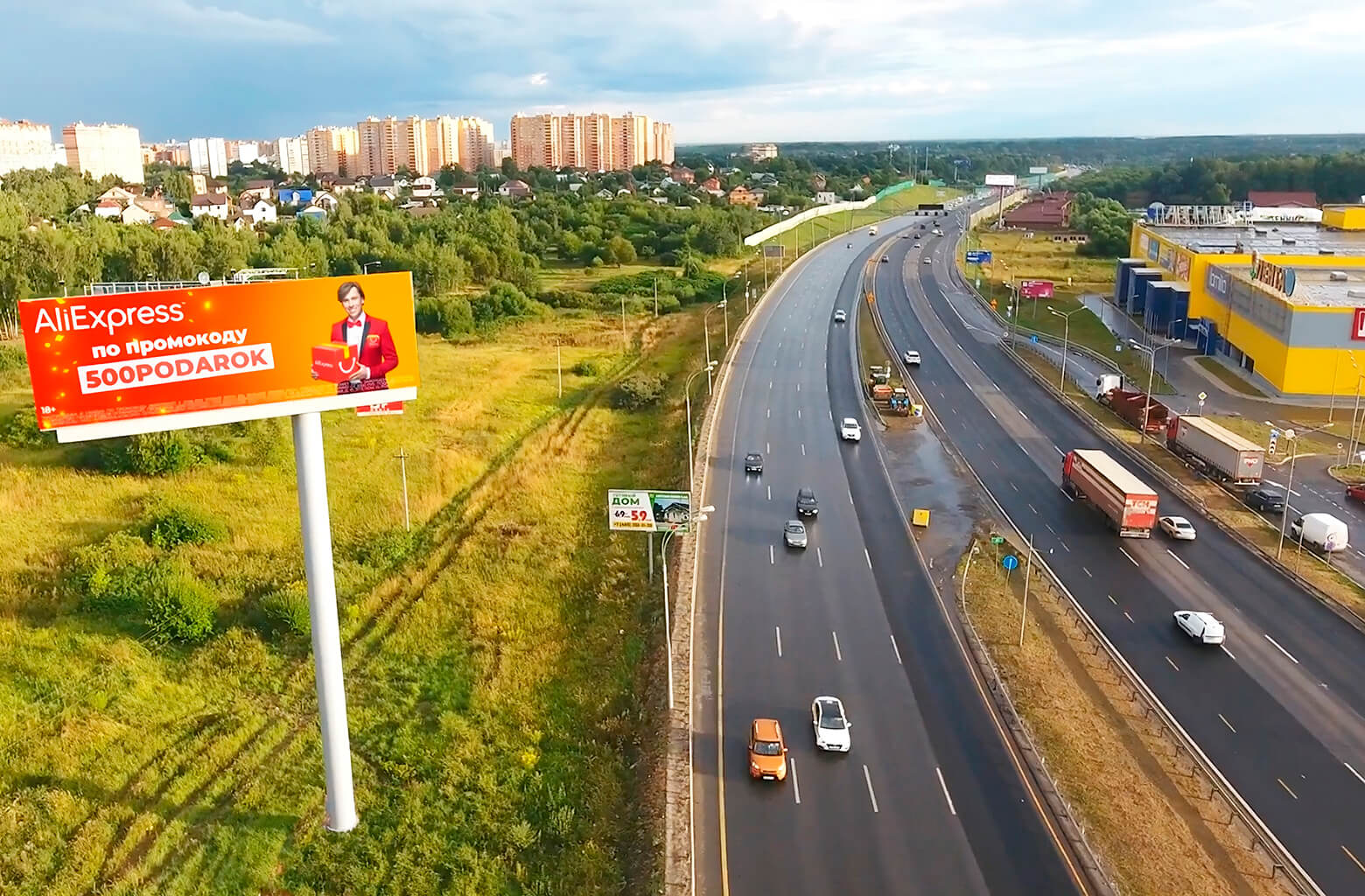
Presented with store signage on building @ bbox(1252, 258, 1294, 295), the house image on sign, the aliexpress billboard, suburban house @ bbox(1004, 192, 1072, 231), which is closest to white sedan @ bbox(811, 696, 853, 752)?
the house image on sign

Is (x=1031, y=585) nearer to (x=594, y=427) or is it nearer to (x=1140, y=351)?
(x=594, y=427)

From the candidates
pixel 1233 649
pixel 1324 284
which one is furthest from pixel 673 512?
pixel 1324 284

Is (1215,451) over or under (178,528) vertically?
over

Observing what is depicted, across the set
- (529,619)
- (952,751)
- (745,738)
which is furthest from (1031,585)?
(529,619)

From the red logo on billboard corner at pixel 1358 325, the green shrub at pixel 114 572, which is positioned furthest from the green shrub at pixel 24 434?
the red logo on billboard corner at pixel 1358 325

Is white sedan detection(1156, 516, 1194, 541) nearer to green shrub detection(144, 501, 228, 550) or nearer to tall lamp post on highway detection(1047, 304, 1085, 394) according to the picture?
tall lamp post on highway detection(1047, 304, 1085, 394)

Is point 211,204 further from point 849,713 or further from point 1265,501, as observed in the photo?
point 849,713
